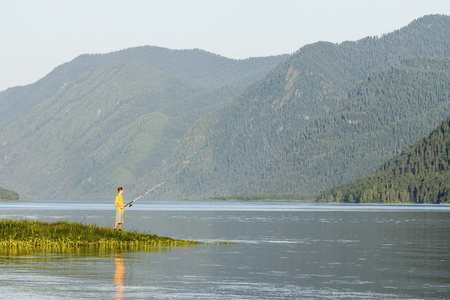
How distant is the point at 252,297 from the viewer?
38.3m

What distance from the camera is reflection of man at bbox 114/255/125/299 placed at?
3867 cm

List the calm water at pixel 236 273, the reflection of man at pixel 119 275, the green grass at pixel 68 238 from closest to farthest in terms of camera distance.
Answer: the reflection of man at pixel 119 275
the calm water at pixel 236 273
the green grass at pixel 68 238

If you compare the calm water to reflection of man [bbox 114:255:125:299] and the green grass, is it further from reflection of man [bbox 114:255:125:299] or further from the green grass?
the green grass

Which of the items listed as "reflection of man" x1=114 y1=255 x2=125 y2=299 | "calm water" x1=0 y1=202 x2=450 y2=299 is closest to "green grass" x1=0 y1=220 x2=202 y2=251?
"calm water" x1=0 y1=202 x2=450 y2=299

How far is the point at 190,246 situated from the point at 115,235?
5739 millimetres

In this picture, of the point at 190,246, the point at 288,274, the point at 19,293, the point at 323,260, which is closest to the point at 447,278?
the point at 288,274

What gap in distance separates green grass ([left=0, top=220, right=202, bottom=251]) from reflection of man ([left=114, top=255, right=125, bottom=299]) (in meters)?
8.58

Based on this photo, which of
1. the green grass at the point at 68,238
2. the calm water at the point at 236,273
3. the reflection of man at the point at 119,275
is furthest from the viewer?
the green grass at the point at 68,238

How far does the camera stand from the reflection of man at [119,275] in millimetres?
38675

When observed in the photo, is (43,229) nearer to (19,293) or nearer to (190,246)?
(190,246)

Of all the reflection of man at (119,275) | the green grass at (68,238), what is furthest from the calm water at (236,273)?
the green grass at (68,238)

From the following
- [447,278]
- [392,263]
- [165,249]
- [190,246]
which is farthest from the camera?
[190,246]

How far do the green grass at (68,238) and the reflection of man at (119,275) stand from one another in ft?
28.1

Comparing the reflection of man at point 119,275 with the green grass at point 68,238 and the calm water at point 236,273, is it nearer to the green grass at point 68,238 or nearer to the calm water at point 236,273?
the calm water at point 236,273
